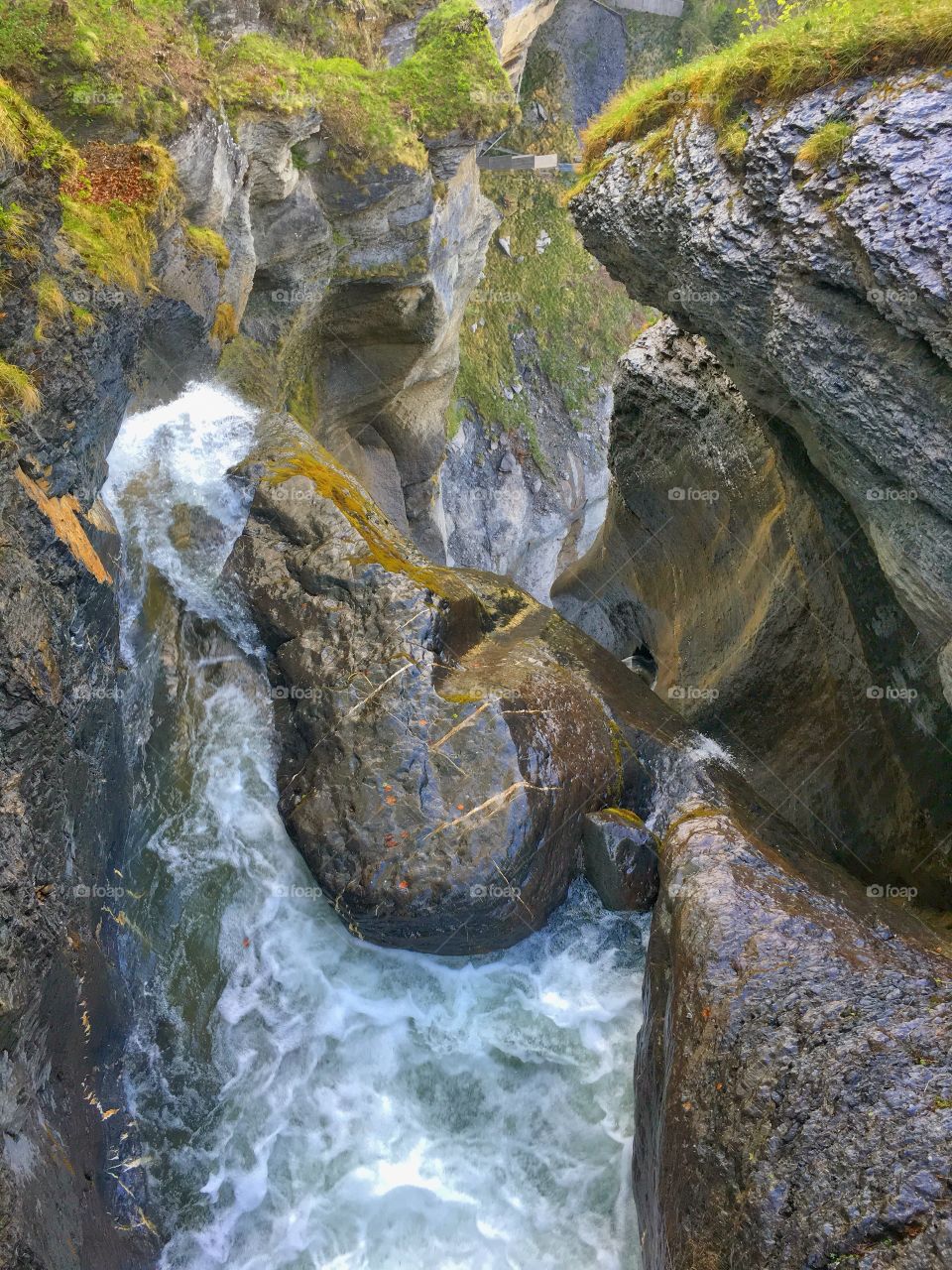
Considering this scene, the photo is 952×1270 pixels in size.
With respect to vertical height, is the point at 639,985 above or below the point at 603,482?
below

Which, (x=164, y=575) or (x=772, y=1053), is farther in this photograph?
(x=164, y=575)

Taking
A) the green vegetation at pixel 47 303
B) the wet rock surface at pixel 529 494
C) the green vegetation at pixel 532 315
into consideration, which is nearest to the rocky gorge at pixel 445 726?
the green vegetation at pixel 47 303

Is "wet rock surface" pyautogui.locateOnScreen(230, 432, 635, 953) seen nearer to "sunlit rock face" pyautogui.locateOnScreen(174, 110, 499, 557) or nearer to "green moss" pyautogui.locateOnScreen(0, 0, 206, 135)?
"sunlit rock face" pyautogui.locateOnScreen(174, 110, 499, 557)

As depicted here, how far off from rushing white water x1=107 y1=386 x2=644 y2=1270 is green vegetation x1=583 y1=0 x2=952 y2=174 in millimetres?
6016

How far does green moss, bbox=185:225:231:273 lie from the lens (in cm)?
782

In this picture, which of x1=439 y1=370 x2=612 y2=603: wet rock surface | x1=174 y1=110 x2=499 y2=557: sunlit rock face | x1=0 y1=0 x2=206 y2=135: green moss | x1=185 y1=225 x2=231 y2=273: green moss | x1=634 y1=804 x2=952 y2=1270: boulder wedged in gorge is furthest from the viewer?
x1=439 y1=370 x2=612 y2=603: wet rock surface

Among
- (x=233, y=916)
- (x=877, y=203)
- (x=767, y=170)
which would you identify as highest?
(x=767, y=170)

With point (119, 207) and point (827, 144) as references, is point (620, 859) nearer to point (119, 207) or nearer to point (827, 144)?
point (827, 144)

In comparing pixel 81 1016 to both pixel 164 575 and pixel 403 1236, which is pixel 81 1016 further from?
pixel 164 575

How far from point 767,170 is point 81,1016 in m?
7.51

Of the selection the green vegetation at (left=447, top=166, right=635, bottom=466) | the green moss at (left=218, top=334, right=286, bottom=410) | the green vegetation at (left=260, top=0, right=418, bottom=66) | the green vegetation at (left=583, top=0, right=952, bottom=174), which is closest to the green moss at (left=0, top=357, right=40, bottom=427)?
the green moss at (left=218, top=334, right=286, bottom=410)

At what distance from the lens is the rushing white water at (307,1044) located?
599 cm

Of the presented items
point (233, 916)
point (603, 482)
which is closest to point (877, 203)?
point (233, 916)

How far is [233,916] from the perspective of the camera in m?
6.99
